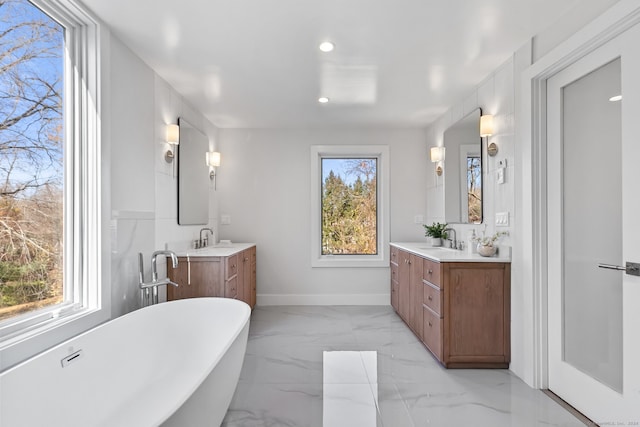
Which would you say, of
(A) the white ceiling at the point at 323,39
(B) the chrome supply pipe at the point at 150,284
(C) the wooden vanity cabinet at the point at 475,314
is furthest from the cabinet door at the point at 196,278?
(C) the wooden vanity cabinet at the point at 475,314

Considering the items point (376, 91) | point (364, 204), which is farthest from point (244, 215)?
point (376, 91)

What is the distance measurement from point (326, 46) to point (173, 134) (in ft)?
5.20

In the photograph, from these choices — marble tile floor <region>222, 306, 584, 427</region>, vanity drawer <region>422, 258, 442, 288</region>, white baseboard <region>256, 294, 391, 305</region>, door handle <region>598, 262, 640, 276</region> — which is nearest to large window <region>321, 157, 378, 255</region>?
white baseboard <region>256, 294, 391, 305</region>

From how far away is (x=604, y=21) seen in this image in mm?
1835

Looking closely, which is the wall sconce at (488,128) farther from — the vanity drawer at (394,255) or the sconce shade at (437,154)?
the vanity drawer at (394,255)

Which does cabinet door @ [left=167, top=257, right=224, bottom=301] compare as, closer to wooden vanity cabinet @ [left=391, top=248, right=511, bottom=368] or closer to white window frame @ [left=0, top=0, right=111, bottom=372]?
white window frame @ [left=0, top=0, right=111, bottom=372]

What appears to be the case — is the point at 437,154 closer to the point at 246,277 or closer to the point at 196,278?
the point at 246,277

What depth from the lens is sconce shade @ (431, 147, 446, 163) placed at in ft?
13.7

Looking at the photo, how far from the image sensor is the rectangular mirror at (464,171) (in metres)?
3.33

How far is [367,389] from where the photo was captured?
2459mm

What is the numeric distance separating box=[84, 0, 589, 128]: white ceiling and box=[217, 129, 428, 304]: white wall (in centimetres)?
98

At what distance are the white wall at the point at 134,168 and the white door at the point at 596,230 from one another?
9.28 feet

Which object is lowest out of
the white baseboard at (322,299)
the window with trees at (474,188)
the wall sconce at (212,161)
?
the white baseboard at (322,299)

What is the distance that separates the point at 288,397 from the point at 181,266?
56.9 inches
